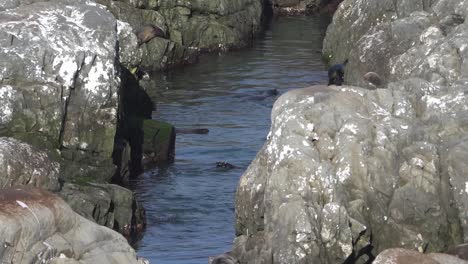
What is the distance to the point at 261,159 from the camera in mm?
25469

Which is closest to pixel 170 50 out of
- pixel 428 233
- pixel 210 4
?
pixel 210 4

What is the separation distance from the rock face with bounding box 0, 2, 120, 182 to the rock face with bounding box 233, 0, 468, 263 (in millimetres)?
6242

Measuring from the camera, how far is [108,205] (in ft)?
90.1

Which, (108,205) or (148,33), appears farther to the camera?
(148,33)

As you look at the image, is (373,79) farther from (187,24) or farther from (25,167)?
(187,24)

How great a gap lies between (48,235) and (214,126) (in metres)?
20.9

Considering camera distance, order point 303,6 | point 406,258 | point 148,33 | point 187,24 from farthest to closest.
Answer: point 303,6 → point 187,24 → point 148,33 → point 406,258

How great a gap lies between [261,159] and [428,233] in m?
3.46

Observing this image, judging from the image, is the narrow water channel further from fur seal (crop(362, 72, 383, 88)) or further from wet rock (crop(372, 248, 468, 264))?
wet rock (crop(372, 248, 468, 264))

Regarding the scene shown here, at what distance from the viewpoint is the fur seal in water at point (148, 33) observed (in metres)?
48.1

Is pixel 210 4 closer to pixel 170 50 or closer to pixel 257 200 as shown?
pixel 170 50

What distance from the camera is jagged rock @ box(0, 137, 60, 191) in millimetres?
25531

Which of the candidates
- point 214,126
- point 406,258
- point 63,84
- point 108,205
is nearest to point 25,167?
point 108,205

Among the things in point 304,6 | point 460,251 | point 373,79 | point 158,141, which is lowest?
point 158,141
